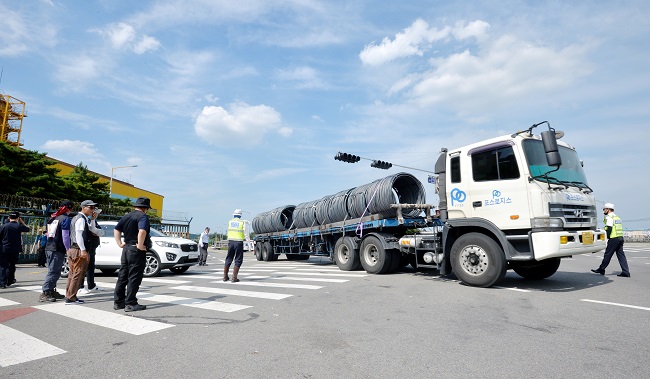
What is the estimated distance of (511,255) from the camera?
6465 millimetres

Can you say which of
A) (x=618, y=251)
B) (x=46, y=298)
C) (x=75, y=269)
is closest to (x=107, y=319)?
(x=75, y=269)

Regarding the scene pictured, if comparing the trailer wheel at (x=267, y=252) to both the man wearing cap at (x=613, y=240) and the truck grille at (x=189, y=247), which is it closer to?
the truck grille at (x=189, y=247)

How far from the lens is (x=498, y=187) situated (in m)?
6.93

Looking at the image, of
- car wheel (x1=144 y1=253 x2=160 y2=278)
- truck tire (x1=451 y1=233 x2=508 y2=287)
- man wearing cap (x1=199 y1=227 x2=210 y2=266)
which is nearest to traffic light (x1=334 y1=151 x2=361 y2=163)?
man wearing cap (x1=199 y1=227 x2=210 y2=266)

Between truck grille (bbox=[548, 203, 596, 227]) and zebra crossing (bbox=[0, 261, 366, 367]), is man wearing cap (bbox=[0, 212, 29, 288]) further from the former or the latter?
truck grille (bbox=[548, 203, 596, 227])

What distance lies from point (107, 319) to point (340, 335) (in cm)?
322

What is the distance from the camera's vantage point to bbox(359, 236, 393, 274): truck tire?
9.75 metres

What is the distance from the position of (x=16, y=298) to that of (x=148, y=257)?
3573mm

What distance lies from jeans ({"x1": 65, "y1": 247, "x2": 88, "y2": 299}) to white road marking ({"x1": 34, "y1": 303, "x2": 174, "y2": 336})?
260 mm

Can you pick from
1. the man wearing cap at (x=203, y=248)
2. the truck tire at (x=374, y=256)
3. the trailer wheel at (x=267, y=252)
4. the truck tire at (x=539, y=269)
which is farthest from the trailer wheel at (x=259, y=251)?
the truck tire at (x=539, y=269)

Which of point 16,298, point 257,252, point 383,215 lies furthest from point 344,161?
point 16,298

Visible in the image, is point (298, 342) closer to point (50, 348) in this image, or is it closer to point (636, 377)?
point (50, 348)

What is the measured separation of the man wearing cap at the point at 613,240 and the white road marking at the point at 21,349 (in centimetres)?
1073

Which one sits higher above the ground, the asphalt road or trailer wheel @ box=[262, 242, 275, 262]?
trailer wheel @ box=[262, 242, 275, 262]
